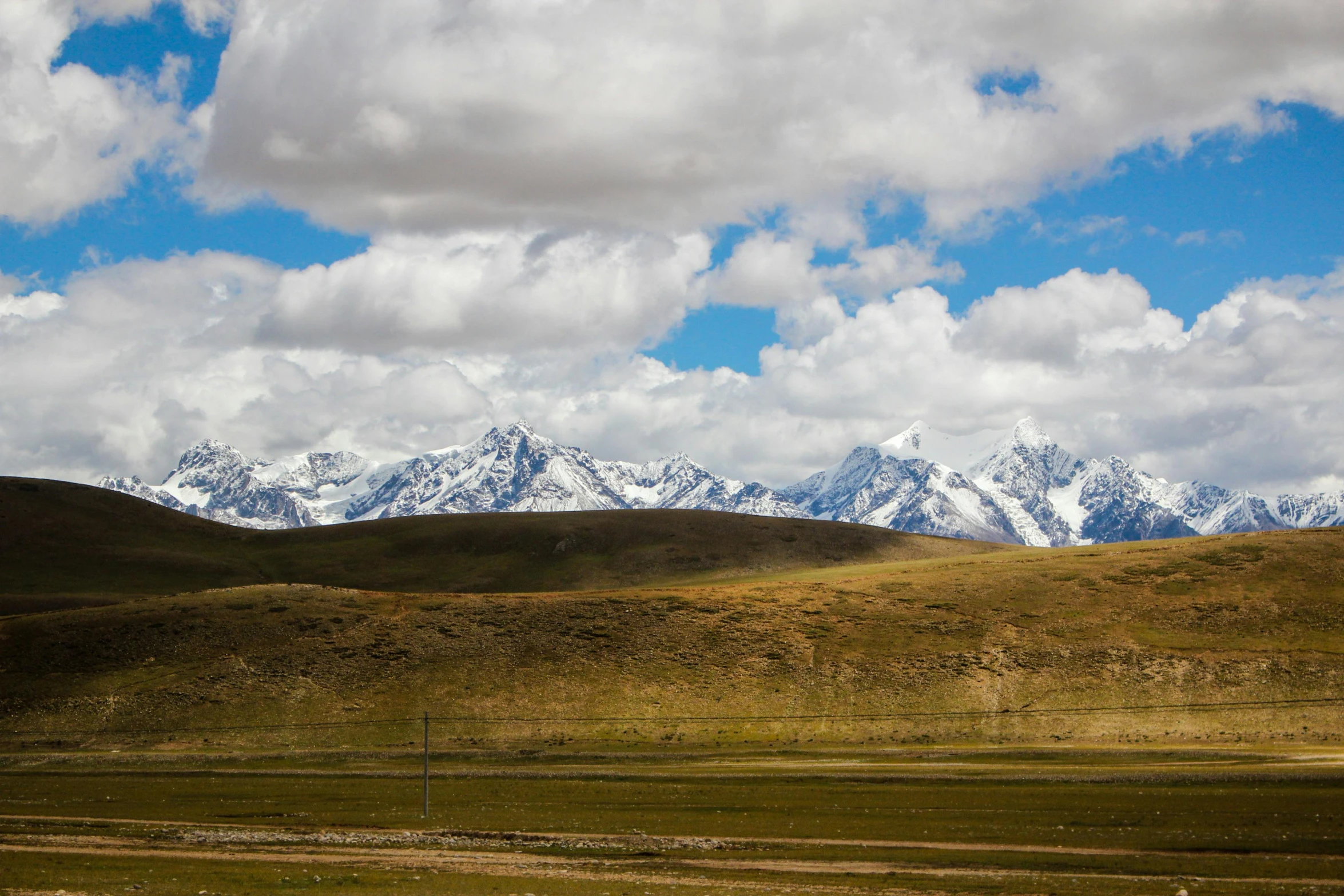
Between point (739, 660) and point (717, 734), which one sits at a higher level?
point (739, 660)

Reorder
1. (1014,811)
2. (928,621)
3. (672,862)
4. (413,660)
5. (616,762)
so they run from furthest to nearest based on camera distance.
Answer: (928,621)
(413,660)
(616,762)
(1014,811)
(672,862)

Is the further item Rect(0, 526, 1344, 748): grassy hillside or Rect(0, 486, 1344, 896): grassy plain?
Rect(0, 526, 1344, 748): grassy hillside

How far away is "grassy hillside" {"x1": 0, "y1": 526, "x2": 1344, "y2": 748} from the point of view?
8588 cm

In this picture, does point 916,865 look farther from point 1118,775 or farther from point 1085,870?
point 1118,775

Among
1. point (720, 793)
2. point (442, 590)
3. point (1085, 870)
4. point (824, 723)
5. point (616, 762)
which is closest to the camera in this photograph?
point (1085, 870)

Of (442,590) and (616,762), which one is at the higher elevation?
(442,590)

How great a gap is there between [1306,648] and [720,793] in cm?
5822

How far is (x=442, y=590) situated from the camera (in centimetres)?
19088

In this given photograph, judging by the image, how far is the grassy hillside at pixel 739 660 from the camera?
282 feet

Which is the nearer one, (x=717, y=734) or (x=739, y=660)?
(x=717, y=734)

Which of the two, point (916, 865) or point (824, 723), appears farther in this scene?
point (824, 723)

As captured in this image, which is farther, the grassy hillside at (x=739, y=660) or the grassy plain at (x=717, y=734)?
the grassy hillside at (x=739, y=660)

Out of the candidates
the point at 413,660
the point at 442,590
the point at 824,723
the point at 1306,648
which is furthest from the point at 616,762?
the point at 442,590

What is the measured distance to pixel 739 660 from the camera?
101 meters
